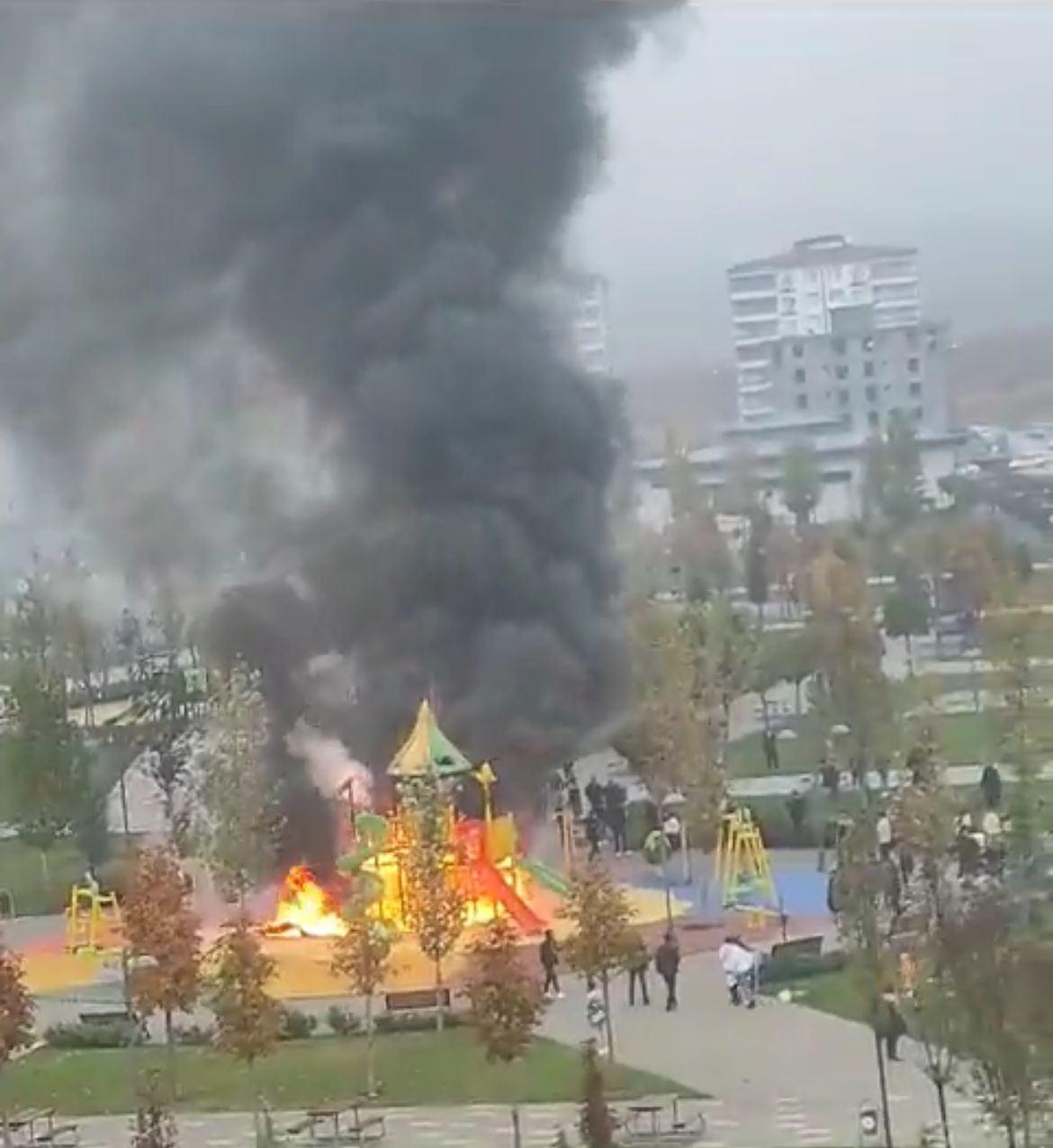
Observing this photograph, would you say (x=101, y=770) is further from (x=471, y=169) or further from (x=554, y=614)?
(x=471, y=169)

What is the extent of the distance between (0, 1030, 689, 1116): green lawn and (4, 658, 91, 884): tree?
40.0 inches

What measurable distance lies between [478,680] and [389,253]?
137 cm

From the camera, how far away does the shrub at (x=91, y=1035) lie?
19.3ft

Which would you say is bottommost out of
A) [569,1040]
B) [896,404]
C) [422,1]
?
[569,1040]

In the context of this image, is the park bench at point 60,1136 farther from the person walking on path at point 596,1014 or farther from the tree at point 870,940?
the tree at point 870,940

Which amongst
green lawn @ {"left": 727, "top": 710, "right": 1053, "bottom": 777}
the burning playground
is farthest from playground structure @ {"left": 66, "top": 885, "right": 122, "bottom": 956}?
green lawn @ {"left": 727, "top": 710, "right": 1053, "bottom": 777}

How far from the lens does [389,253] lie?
726 cm

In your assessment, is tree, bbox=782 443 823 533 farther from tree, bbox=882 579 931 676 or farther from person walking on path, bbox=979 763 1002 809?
person walking on path, bbox=979 763 1002 809

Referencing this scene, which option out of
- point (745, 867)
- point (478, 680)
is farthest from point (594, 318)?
point (745, 867)

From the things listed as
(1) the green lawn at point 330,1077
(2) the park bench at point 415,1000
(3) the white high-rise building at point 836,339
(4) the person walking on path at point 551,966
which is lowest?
(1) the green lawn at point 330,1077

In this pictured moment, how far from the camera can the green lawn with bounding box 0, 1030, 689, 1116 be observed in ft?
17.9

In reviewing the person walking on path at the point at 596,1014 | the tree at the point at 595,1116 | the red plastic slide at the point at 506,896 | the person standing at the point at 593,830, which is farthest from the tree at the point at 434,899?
the person standing at the point at 593,830

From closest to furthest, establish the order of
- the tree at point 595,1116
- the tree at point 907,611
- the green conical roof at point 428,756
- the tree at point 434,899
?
the tree at point 595,1116, the tree at point 434,899, the green conical roof at point 428,756, the tree at point 907,611

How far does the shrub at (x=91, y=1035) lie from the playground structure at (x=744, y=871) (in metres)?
1.74
